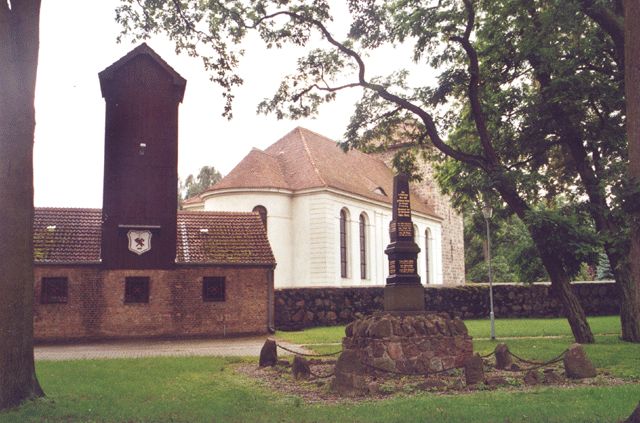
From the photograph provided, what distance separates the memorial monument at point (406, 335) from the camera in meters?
11.0

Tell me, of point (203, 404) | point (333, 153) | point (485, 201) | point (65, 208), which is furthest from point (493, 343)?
point (333, 153)

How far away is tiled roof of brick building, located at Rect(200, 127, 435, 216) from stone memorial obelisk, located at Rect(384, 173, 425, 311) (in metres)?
19.5

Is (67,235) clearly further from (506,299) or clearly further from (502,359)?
(506,299)

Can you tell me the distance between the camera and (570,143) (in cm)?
1731

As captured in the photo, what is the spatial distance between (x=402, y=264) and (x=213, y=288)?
37.7 ft

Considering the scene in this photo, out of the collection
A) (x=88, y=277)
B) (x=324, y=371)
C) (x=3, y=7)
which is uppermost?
(x=3, y=7)

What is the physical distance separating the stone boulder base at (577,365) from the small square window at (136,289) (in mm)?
15311

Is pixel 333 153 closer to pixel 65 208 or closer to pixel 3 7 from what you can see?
pixel 65 208

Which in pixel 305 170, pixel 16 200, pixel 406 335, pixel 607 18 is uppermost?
pixel 305 170

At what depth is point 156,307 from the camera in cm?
2122

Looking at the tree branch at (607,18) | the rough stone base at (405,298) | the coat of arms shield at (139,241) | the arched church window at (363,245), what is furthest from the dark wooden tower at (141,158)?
the arched church window at (363,245)

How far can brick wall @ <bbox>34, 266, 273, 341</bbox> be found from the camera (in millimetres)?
20484

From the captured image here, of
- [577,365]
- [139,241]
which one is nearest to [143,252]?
[139,241]

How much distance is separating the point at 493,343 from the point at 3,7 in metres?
13.9
